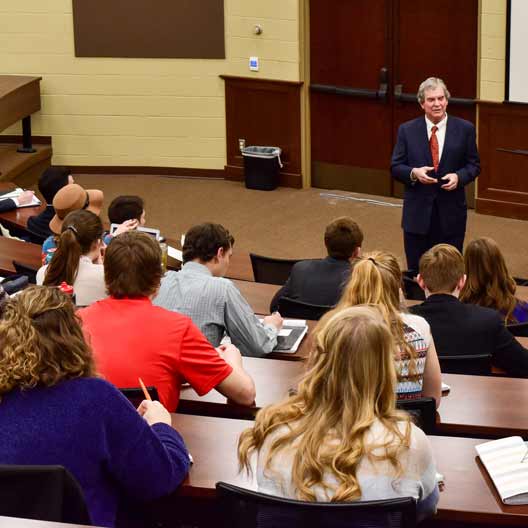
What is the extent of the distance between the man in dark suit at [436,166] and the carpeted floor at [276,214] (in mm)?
1371

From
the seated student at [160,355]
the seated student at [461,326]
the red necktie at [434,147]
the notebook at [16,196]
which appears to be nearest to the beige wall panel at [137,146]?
the notebook at [16,196]

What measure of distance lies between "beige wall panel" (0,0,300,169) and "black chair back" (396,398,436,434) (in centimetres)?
676

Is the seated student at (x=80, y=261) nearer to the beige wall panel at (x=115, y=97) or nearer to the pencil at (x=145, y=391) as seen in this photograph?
the pencil at (x=145, y=391)

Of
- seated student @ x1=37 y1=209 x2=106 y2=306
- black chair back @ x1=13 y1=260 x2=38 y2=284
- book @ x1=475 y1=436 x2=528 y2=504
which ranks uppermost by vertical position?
seated student @ x1=37 y1=209 x2=106 y2=306

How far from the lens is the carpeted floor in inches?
316

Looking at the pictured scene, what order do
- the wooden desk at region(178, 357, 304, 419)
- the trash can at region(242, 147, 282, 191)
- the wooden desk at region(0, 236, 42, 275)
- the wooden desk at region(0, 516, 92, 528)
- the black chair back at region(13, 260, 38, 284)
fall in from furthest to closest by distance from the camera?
the trash can at region(242, 147, 282, 191) < the wooden desk at region(0, 236, 42, 275) < the black chair back at region(13, 260, 38, 284) < the wooden desk at region(178, 357, 304, 419) < the wooden desk at region(0, 516, 92, 528)

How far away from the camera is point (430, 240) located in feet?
20.5

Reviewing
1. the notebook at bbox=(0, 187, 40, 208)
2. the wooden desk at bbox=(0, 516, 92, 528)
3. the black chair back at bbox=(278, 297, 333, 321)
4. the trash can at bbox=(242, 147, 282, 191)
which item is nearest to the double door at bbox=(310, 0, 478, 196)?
the trash can at bbox=(242, 147, 282, 191)

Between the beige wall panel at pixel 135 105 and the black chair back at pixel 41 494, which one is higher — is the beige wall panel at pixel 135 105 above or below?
above

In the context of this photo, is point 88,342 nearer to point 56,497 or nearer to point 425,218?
point 56,497

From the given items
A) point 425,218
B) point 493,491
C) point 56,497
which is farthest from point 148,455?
point 425,218

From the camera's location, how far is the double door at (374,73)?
8.49 metres

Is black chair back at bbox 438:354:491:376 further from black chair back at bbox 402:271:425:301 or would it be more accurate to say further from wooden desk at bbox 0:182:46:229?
wooden desk at bbox 0:182:46:229

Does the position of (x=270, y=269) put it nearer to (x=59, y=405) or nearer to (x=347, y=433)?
(x=59, y=405)
